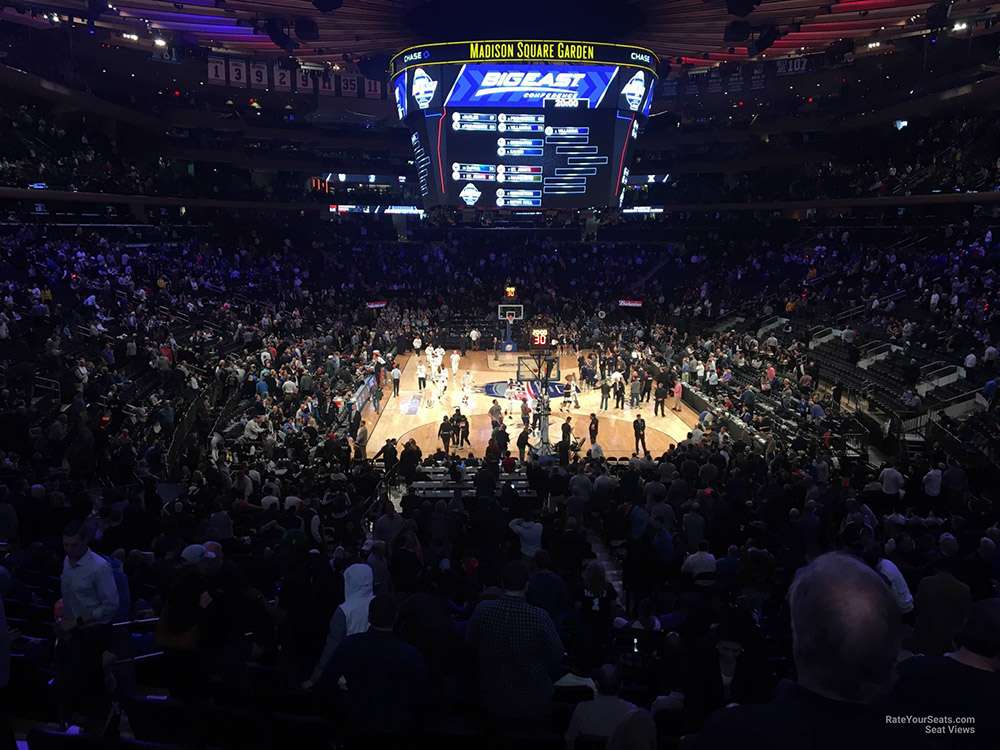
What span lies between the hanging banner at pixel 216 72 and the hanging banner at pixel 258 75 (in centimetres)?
165

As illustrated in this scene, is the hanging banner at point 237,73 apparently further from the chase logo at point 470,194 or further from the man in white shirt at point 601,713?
the man in white shirt at point 601,713

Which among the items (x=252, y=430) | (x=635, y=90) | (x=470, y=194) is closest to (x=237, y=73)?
(x=470, y=194)

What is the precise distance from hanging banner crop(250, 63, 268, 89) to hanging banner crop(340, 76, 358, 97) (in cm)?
512

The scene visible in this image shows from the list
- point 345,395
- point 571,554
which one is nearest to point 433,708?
point 571,554

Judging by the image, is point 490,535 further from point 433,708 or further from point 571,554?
point 433,708

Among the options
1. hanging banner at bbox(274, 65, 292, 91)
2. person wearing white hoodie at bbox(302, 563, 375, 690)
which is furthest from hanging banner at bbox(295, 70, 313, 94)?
person wearing white hoodie at bbox(302, 563, 375, 690)

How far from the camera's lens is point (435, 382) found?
25.0m

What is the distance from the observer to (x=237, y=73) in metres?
40.0

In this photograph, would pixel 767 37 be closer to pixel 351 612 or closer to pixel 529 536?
pixel 529 536

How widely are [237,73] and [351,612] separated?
41.9m

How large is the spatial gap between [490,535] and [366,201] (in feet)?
133

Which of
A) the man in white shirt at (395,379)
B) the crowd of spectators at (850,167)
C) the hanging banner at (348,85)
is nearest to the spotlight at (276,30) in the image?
the man in white shirt at (395,379)

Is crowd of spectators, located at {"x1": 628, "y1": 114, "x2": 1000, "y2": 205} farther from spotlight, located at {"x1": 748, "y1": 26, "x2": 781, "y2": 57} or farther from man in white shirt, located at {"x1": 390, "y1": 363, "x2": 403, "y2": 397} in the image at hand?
man in white shirt, located at {"x1": 390, "y1": 363, "x2": 403, "y2": 397}

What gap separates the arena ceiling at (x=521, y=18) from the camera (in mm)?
20922
